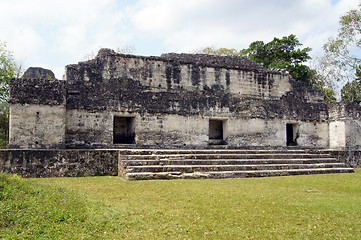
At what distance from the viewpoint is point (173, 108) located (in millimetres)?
14688

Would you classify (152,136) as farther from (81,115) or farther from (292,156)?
(292,156)

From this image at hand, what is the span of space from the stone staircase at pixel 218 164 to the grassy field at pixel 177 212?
186 centimetres

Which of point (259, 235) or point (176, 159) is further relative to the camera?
point (176, 159)

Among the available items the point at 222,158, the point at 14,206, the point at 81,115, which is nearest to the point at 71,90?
the point at 81,115

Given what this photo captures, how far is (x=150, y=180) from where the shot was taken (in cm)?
891

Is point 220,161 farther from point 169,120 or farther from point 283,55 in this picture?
point 283,55

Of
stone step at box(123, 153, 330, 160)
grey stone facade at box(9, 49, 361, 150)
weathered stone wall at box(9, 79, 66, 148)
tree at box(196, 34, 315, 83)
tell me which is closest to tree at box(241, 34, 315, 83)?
tree at box(196, 34, 315, 83)

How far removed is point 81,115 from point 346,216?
1067 cm

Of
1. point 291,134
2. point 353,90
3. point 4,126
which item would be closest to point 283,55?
point 353,90

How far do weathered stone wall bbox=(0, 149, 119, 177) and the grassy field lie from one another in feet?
7.33

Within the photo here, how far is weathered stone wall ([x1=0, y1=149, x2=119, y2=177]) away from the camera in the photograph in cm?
924

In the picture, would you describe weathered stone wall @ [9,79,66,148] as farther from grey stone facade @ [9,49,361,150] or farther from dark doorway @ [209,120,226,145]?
dark doorway @ [209,120,226,145]

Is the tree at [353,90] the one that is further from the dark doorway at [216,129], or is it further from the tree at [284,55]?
the dark doorway at [216,129]

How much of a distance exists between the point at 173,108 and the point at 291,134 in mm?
7437
